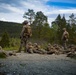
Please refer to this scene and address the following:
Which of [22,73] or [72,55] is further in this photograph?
[72,55]

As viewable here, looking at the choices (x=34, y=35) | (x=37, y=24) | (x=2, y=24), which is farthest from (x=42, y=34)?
(x=2, y=24)

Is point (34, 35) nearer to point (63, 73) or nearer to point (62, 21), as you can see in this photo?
point (62, 21)

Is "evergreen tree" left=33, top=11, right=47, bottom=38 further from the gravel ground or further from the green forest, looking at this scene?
the gravel ground

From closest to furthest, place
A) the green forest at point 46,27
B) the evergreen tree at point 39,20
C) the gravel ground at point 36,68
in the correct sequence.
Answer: the gravel ground at point 36,68, the green forest at point 46,27, the evergreen tree at point 39,20

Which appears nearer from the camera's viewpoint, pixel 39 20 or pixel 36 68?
pixel 36 68

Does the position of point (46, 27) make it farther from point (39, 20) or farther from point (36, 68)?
point (36, 68)

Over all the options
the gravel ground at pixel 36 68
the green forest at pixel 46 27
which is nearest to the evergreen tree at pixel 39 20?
the green forest at pixel 46 27

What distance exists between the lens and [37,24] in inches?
3285

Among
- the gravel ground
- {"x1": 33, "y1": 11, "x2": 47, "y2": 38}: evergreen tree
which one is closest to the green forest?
{"x1": 33, "y1": 11, "x2": 47, "y2": 38}: evergreen tree

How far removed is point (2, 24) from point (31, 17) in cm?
6329

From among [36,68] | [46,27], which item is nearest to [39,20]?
[46,27]

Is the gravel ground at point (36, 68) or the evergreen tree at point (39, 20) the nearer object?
the gravel ground at point (36, 68)

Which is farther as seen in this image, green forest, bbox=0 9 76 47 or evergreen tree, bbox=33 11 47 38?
evergreen tree, bbox=33 11 47 38

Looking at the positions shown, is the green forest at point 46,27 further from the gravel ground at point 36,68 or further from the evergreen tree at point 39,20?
the gravel ground at point 36,68
